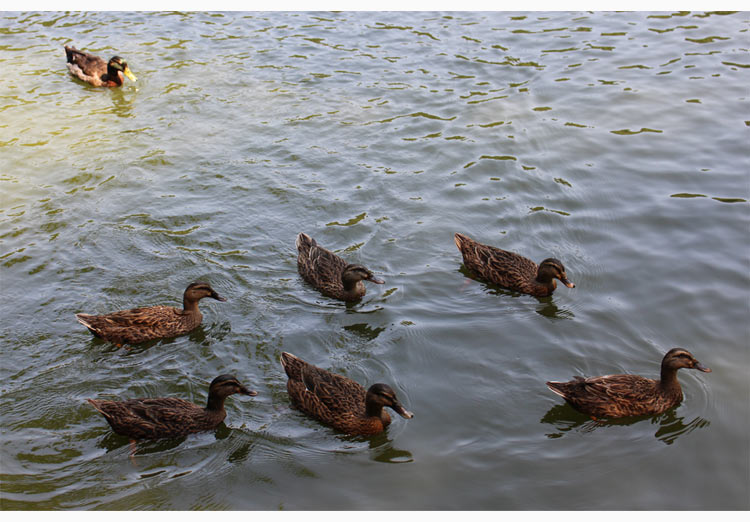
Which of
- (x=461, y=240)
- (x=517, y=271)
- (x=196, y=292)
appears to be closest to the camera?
(x=196, y=292)

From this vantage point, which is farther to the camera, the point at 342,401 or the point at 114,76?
the point at 114,76

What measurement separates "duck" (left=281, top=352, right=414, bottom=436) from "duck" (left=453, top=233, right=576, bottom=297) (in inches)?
117

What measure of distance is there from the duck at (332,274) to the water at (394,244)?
192 mm

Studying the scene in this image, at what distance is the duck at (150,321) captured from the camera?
827 cm

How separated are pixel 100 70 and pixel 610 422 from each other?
13542 mm

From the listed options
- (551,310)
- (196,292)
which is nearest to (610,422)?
(551,310)

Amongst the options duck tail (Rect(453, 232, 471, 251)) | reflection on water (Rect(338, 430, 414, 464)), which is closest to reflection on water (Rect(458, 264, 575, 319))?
duck tail (Rect(453, 232, 471, 251))

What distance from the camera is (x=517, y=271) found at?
30.7 ft

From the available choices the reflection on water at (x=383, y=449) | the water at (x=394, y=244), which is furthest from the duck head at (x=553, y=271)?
the reflection on water at (x=383, y=449)

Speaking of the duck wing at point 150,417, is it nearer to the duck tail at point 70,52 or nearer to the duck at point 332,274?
the duck at point 332,274

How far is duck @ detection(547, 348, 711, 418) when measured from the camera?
7.22 m

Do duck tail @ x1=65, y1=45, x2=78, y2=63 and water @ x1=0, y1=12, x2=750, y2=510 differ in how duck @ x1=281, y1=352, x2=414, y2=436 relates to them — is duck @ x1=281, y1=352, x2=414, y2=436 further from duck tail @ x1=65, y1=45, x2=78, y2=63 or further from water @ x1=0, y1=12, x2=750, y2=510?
duck tail @ x1=65, y1=45, x2=78, y2=63

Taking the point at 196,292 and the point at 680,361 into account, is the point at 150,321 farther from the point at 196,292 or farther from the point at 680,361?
the point at 680,361

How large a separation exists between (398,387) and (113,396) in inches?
126
